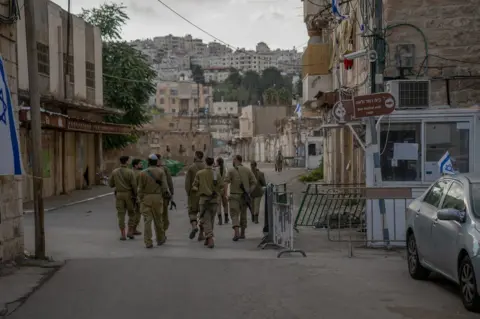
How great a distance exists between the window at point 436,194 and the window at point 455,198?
0.92ft

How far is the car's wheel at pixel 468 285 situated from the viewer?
808 centimetres

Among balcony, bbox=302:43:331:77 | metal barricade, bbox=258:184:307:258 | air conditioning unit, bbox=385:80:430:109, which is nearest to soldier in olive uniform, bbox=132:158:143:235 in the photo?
metal barricade, bbox=258:184:307:258

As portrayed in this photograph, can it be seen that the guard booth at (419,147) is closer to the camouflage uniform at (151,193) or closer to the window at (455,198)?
the camouflage uniform at (151,193)

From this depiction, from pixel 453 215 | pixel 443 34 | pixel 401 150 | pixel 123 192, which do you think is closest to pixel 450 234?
pixel 453 215

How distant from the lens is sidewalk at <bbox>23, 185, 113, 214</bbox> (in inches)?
971

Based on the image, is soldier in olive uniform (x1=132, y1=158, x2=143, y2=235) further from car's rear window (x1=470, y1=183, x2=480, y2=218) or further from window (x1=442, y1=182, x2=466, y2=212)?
car's rear window (x1=470, y1=183, x2=480, y2=218)

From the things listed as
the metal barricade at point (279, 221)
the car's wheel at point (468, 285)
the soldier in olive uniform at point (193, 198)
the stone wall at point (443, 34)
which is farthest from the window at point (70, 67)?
the car's wheel at point (468, 285)

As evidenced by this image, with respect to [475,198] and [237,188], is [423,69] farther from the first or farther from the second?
[475,198]

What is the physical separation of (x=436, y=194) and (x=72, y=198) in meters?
21.5

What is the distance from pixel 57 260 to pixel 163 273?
7.91 feet

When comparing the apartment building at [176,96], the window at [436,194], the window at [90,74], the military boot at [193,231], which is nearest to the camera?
the window at [436,194]

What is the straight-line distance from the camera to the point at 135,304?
348 inches

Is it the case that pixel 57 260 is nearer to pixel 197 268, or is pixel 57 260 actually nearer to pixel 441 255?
pixel 197 268

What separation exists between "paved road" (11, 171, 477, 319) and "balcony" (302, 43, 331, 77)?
16294 mm
